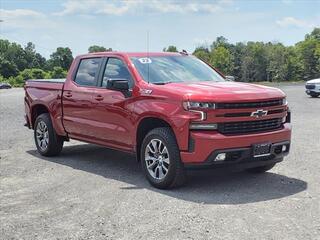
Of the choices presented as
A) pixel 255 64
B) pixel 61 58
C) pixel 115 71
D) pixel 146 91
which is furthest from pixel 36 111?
pixel 61 58

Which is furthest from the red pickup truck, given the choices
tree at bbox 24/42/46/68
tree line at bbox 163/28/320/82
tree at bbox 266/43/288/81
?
tree at bbox 24/42/46/68

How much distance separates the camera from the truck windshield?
7.48 m

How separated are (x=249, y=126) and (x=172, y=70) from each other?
5.68ft

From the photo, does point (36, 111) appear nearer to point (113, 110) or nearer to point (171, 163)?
point (113, 110)

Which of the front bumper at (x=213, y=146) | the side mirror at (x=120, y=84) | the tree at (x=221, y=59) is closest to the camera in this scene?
the front bumper at (x=213, y=146)

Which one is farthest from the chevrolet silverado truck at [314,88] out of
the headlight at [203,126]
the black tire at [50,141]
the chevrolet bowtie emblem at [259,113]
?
the headlight at [203,126]

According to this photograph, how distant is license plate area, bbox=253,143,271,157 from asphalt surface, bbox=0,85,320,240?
1.56 ft

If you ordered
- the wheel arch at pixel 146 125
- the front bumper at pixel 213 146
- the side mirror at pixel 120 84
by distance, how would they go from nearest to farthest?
1. the front bumper at pixel 213 146
2. the wheel arch at pixel 146 125
3. the side mirror at pixel 120 84

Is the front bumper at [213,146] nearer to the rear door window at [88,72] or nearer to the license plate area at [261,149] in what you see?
the license plate area at [261,149]

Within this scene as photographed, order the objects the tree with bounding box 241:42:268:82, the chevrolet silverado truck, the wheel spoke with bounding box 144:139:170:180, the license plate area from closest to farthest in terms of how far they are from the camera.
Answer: the license plate area, the wheel spoke with bounding box 144:139:170:180, the chevrolet silverado truck, the tree with bounding box 241:42:268:82

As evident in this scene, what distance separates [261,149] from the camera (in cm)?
660

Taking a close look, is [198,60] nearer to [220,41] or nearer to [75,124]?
[75,124]

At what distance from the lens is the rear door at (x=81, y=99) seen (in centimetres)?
823

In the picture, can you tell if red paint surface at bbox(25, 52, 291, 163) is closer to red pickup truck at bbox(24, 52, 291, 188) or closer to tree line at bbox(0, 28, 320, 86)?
red pickup truck at bbox(24, 52, 291, 188)
